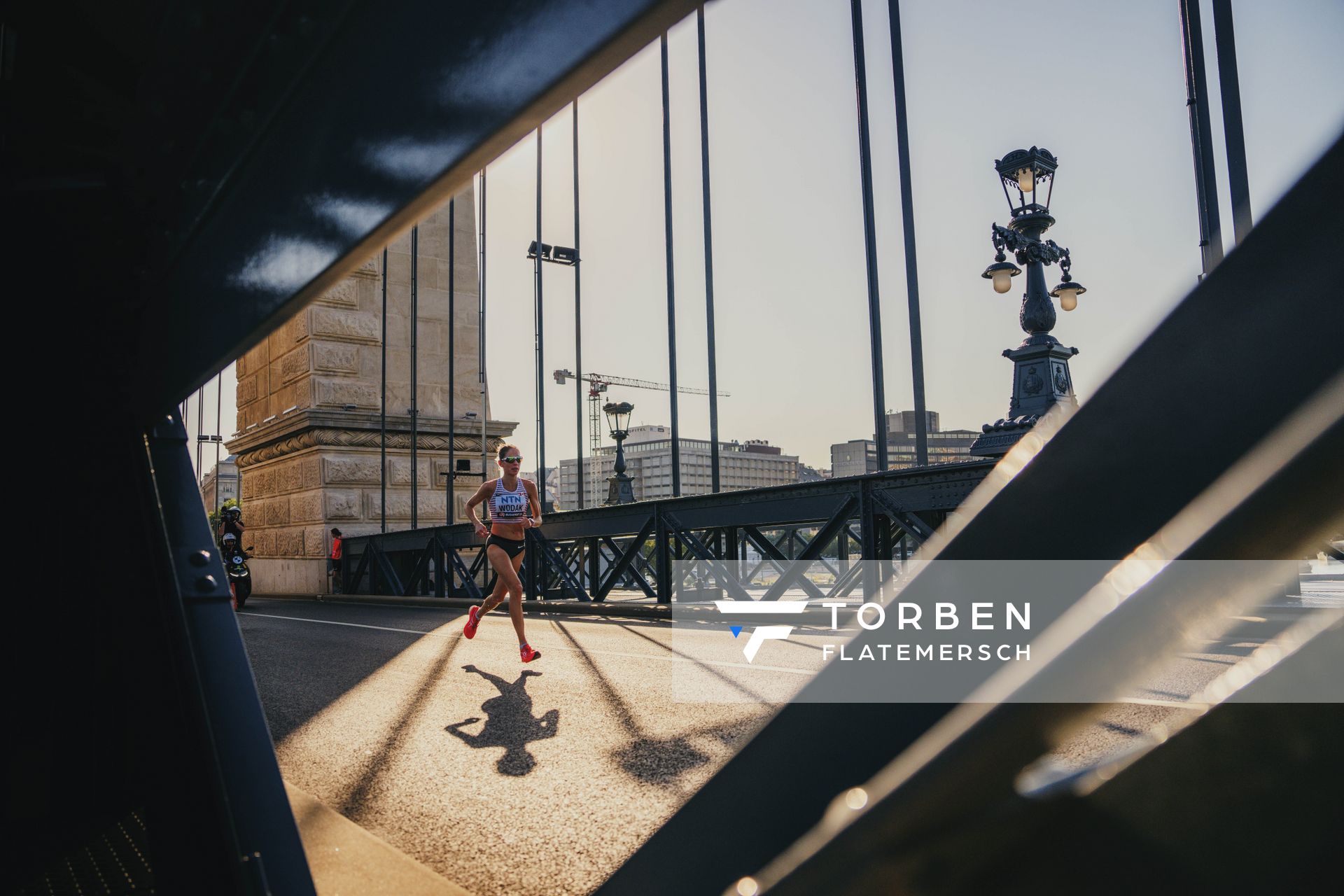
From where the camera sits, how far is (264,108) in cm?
144

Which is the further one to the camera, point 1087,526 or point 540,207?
point 540,207

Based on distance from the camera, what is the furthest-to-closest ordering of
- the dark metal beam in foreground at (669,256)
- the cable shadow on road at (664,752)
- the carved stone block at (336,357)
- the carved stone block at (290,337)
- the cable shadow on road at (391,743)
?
the carved stone block at (290,337)
the carved stone block at (336,357)
the dark metal beam in foreground at (669,256)
the cable shadow on road at (664,752)
the cable shadow on road at (391,743)

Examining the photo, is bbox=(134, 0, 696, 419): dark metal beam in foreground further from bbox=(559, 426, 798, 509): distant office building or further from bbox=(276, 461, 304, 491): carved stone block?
bbox=(559, 426, 798, 509): distant office building

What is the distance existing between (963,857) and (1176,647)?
213 mm

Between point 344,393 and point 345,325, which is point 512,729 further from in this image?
point 345,325

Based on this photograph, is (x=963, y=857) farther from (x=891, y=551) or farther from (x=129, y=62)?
(x=891, y=551)

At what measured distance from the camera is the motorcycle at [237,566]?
1386 centimetres

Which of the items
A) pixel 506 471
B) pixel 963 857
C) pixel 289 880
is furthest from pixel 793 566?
pixel 963 857

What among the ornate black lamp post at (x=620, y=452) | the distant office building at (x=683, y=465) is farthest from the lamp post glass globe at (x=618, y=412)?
the distant office building at (x=683, y=465)

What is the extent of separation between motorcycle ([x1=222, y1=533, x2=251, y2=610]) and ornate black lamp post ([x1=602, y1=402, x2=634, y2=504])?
6.82 metres

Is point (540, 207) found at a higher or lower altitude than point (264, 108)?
higher

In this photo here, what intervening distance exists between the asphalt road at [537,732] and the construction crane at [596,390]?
6.16 metres

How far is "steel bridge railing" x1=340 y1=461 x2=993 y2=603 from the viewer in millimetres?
7758

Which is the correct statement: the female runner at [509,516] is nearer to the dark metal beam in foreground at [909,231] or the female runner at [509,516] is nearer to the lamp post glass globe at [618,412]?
the dark metal beam in foreground at [909,231]
